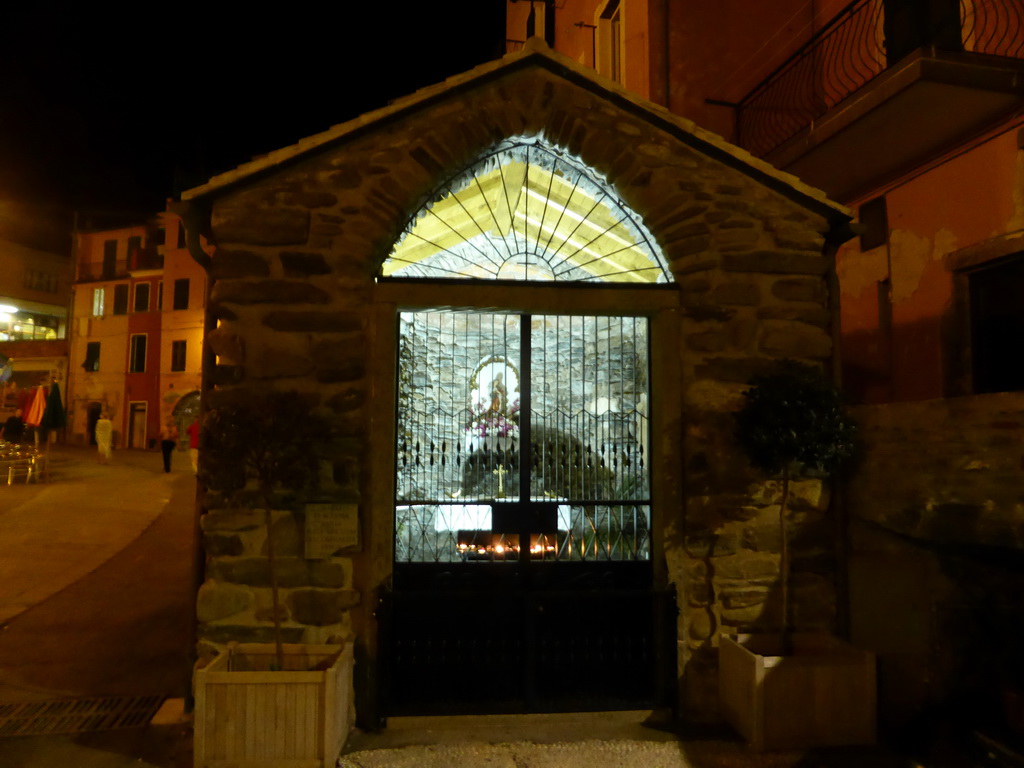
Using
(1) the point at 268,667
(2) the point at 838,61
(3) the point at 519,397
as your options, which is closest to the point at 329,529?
(1) the point at 268,667

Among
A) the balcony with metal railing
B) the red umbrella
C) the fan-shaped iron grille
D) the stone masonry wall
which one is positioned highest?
the balcony with metal railing

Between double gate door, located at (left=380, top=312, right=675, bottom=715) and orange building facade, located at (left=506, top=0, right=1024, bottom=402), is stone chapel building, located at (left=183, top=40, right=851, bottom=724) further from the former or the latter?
orange building facade, located at (left=506, top=0, right=1024, bottom=402)

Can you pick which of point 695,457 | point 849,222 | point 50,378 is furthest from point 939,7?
point 50,378

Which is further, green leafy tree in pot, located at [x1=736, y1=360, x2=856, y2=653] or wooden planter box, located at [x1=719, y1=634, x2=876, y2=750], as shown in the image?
green leafy tree in pot, located at [x1=736, y1=360, x2=856, y2=653]

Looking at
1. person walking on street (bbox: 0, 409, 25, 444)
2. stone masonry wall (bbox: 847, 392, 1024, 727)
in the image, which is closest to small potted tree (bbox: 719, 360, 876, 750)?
stone masonry wall (bbox: 847, 392, 1024, 727)

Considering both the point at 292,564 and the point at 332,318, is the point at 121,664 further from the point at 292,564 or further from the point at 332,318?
the point at 332,318

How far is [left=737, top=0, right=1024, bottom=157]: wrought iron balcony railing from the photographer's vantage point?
235 inches

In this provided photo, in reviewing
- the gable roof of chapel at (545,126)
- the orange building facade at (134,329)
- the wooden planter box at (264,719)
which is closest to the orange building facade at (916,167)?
the gable roof of chapel at (545,126)

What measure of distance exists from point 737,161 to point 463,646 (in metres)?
3.84

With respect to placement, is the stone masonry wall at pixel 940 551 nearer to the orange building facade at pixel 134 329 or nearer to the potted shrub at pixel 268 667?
the potted shrub at pixel 268 667

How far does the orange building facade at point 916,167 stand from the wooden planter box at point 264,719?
15.8ft

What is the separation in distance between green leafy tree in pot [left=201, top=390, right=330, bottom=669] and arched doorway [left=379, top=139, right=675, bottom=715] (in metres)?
0.69

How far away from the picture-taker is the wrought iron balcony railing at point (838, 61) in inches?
235

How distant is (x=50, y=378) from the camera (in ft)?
114
